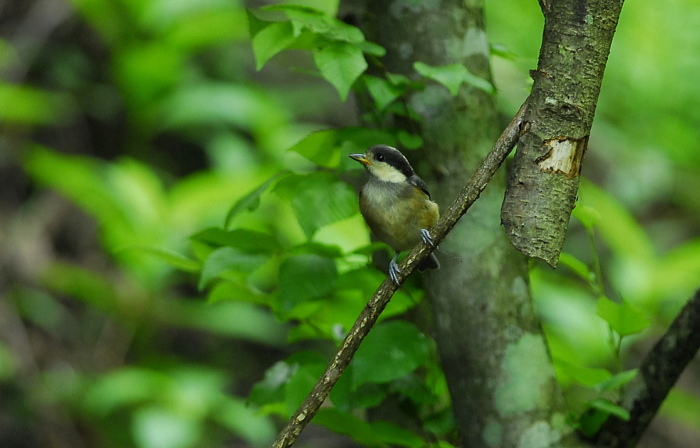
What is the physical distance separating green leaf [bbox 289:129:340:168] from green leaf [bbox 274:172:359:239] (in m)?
0.05

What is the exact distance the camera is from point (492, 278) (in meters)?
1.64

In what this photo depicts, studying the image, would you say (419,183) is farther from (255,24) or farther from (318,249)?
(255,24)

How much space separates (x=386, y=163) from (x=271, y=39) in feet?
1.62

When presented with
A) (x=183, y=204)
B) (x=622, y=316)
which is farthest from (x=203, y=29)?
(x=622, y=316)

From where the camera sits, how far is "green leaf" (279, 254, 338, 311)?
1533 millimetres

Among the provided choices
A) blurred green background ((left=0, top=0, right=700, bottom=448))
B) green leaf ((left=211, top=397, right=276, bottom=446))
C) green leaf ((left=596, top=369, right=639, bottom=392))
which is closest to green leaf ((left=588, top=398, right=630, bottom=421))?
green leaf ((left=596, top=369, right=639, bottom=392))

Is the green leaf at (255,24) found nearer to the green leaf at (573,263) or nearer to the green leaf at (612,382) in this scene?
the green leaf at (573,263)

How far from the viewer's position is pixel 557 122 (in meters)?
1.29

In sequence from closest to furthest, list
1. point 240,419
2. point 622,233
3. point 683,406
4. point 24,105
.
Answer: point 683,406 → point 622,233 → point 240,419 → point 24,105

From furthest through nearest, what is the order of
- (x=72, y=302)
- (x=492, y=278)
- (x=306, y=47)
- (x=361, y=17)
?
(x=72, y=302) < (x=361, y=17) < (x=492, y=278) < (x=306, y=47)

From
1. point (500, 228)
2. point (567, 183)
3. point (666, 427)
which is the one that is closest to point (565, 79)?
point (567, 183)

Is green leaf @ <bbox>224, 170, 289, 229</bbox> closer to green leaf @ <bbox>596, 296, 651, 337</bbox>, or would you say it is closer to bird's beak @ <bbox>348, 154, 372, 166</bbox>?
bird's beak @ <bbox>348, 154, 372, 166</bbox>

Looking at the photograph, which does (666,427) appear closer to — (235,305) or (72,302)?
(235,305)

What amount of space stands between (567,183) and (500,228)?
397 millimetres
